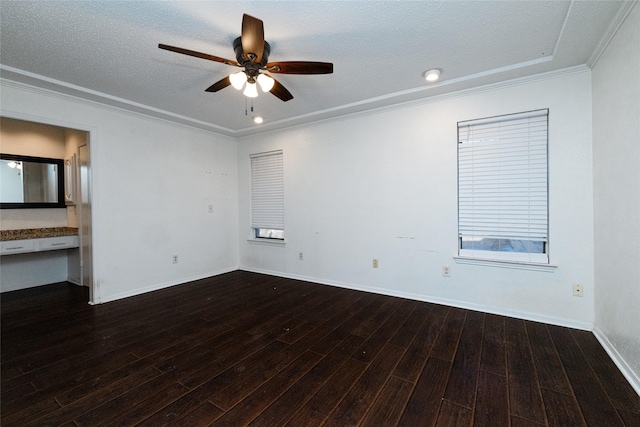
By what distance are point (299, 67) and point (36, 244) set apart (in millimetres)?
4379

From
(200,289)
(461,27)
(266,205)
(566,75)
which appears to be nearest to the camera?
(461,27)

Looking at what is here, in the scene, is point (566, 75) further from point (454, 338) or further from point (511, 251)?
point (454, 338)

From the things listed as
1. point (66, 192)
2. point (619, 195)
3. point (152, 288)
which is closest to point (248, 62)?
point (619, 195)

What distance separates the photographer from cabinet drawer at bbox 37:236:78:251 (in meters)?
3.82

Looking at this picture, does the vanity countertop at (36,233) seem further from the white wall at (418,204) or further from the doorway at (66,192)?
the white wall at (418,204)

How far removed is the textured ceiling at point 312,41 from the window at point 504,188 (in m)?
0.53

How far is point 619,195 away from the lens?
204cm

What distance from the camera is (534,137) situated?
283 cm

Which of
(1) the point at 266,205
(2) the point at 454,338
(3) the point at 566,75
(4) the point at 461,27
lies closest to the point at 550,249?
(2) the point at 454,338

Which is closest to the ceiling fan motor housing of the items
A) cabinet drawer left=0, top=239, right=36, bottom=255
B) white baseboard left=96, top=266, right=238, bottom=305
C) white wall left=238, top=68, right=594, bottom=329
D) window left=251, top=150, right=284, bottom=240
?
white wall left=238, top=68, right=594, bottom=329

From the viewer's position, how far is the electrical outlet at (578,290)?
2.61 m

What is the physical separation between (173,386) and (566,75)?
431 cm

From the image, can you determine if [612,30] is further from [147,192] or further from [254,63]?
[147,192]

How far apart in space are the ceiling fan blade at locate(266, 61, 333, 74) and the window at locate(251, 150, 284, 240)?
2485 millimetres
